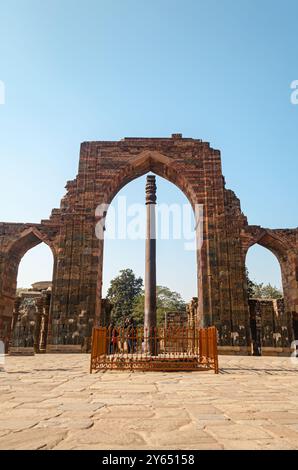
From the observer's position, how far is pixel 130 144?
658 inches

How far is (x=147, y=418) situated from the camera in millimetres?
2609

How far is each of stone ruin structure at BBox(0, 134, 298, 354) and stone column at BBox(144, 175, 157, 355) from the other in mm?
2361

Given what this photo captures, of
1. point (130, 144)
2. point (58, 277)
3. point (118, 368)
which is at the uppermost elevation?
point (130, 144)

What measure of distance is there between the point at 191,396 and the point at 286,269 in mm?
13733

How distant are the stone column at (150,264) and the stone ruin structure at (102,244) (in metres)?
2.36

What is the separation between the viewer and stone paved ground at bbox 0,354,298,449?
196 cm

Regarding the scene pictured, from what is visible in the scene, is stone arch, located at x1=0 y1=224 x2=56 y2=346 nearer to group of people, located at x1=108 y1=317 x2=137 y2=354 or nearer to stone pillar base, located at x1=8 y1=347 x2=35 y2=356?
stone pillar base, located at x1=8 y1=347 x2=35 y2=356

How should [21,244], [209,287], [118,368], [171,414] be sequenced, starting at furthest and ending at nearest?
[21,244]
[209,287]
[118,368]
[171,414]

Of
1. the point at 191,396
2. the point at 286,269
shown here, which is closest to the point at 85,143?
the point at 286,269

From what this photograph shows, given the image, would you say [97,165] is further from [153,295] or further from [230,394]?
[230,394]

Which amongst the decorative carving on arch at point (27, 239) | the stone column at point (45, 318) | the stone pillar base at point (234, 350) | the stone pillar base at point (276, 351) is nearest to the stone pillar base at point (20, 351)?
the stone column at point (45, 318)


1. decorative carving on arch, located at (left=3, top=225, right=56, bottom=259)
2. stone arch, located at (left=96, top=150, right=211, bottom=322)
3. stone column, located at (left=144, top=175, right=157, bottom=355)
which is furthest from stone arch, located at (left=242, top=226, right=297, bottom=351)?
decorative carving on arch, located at (left=3, top=225, right=56, bottom=259)

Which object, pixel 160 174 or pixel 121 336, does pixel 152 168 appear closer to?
pixel 160 174

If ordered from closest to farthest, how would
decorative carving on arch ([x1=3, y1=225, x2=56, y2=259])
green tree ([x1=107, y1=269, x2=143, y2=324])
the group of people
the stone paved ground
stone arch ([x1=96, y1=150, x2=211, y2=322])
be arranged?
the stone paved ground < the group of people < decorative carving on arch ([x1=3, y1=225, x2=56, y2=259]) < stone arch ([x1=96, y1=150, x2=211, y2=322]) < green tree ([x1=107, y1=269, x2=143, y2=324])
